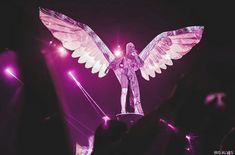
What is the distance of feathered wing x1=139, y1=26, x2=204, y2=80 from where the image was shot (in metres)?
8.10

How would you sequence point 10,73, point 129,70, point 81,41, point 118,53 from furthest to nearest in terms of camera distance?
1. point 118,53
2. point 129,70
3. point 81,41
4. point 10,73

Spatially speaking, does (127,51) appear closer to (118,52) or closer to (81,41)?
(118,52)

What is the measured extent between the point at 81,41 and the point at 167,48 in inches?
84.3

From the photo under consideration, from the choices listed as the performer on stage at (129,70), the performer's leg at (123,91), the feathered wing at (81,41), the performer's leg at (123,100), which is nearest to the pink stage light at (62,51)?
the feathered wing at (81,41)

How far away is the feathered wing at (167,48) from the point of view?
8102 mm

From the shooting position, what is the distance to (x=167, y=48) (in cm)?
826

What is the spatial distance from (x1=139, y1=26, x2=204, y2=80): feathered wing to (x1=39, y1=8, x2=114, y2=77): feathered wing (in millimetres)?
948

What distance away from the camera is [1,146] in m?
2.72

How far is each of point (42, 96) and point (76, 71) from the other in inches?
194

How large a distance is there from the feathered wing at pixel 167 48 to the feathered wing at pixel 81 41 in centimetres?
95

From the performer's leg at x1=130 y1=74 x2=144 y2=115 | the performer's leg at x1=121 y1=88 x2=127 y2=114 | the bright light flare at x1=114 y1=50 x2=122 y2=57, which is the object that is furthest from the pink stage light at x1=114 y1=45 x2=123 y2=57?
the performer's leg at x1=121 y1=88 x2=127 y2=114

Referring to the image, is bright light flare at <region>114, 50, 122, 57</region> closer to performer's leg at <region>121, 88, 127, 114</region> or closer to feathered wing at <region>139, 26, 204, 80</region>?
feathered wing at <region>139, 26, 204, 80</region>

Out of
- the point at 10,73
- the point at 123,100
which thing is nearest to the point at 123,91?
the point at 123,100

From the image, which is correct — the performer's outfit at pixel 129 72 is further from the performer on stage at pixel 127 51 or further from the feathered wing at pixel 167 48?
the feathered wing at pixel 167 48
